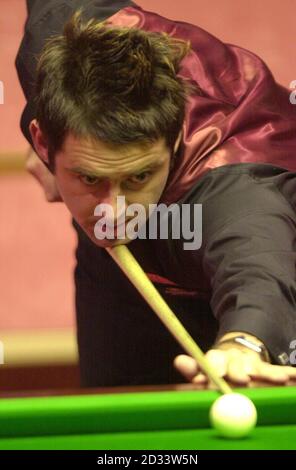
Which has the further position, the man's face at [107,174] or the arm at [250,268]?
the man's face at [107,174]

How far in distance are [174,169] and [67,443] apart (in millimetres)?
1345

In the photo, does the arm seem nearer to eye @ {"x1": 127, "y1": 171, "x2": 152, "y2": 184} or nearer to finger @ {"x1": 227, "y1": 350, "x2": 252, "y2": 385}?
finger @ {"x1": 227, "y1": 350, "x2": 252, "y2": 385}

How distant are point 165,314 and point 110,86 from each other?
70 centimetres

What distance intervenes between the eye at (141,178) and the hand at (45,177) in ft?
1.71

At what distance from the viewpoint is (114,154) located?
2.81m

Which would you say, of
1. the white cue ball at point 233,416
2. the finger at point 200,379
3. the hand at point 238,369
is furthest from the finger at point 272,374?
the white cue ball at point 233,416

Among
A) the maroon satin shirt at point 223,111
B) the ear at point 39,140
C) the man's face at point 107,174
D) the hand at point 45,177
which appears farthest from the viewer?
the hand at point 45,177

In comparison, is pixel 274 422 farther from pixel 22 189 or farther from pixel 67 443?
pixel 22 189

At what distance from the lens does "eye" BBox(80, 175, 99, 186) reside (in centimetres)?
289

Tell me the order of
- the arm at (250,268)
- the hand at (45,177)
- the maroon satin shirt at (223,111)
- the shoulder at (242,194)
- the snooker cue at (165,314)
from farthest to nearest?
the hand at (45,177) → the maroon satin shirt at (223,111) → the shoulder at (242,194) → the arm at (250,268) → the snooker cue at (165,314)

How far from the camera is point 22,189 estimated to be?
4.69 m

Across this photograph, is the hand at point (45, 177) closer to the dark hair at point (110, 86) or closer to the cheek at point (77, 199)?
the cheek at point (77, 199)

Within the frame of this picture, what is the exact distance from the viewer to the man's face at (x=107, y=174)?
2797 millimetres

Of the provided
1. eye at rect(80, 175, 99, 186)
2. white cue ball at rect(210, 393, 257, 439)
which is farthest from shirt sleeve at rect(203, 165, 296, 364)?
white cue ball at rect(210, 393, 257, 439)
